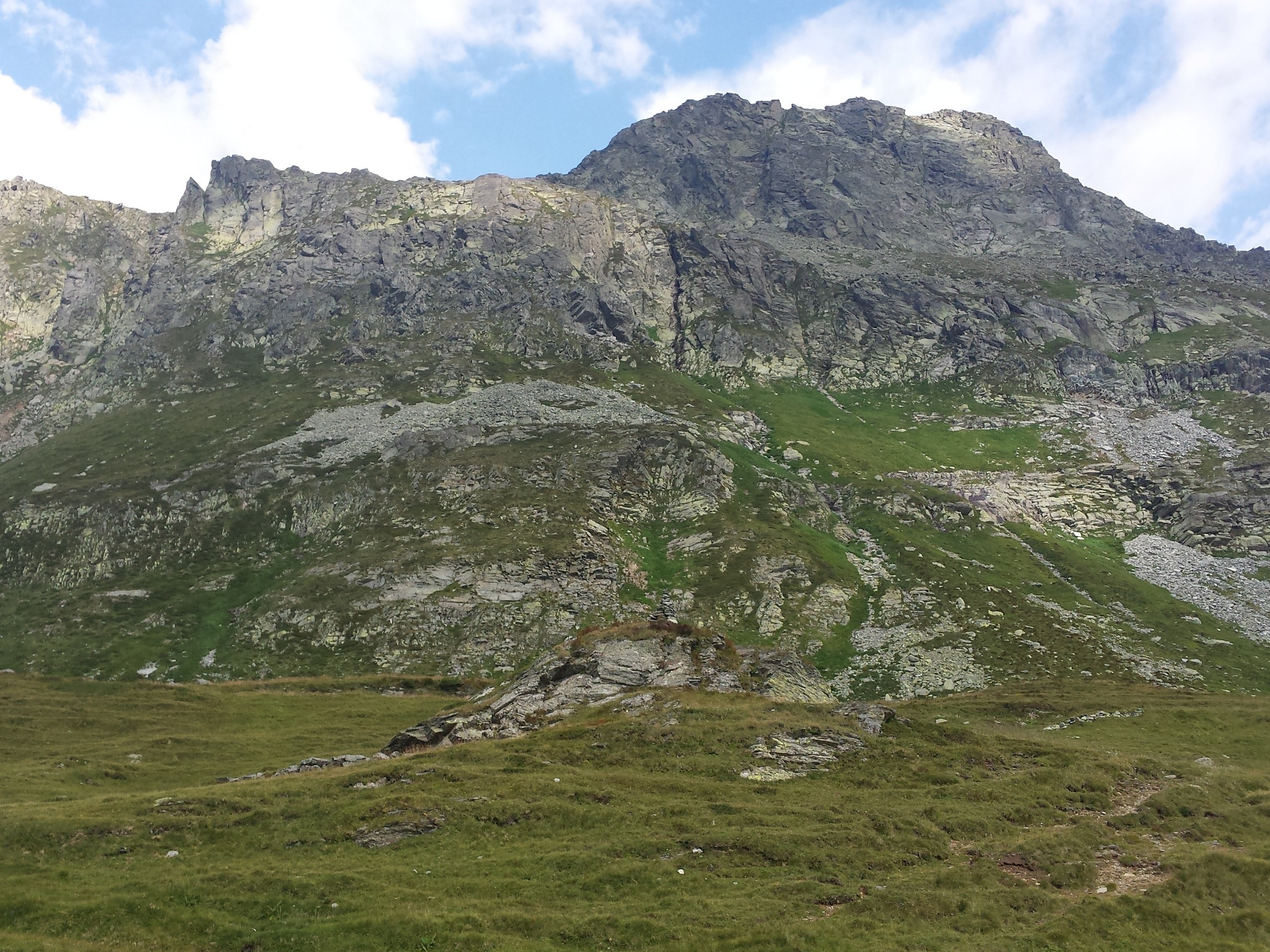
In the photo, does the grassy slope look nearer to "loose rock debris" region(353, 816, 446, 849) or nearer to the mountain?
"loose rock debris" region(353, 816, 446, 849)

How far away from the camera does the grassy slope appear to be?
26125 millimetres

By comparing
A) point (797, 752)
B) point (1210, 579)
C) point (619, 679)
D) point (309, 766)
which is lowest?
point (309, 766)

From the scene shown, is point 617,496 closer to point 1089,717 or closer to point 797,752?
point 1089,717

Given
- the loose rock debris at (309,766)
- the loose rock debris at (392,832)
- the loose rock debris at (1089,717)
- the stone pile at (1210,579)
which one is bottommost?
the loose rock debris at (309,766)

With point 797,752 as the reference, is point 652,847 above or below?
below

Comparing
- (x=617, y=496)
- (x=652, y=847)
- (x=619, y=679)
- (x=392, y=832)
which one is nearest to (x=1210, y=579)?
(x=617, y=496)

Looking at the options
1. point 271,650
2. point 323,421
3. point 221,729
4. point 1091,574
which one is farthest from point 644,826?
point 323,421

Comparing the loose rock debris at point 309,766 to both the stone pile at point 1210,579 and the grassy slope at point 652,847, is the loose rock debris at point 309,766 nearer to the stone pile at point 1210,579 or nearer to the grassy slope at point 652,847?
the grassy slope at point 652,847

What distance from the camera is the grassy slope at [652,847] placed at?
2612 centimetres

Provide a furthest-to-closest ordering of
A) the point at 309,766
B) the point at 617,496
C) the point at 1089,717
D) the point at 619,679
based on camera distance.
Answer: the point at 617,496, the point at 1089,717, the point at 619,679, the point at 309,766

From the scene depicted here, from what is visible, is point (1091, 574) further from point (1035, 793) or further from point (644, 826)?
point (644, 826)

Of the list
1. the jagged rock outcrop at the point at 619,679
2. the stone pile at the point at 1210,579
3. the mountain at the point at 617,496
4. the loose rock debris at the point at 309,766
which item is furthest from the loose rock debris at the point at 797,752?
the stone pile at the point at 1210,579

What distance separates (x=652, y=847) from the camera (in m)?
32.5

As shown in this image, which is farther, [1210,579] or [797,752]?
[1210,579]
